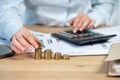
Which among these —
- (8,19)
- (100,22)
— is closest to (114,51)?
(8,19)

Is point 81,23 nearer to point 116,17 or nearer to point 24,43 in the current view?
point 24,43

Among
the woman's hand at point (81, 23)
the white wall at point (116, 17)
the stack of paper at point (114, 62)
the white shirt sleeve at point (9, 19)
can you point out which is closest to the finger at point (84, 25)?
the woman's hand at point (81, 23)

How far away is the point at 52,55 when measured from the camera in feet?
2.68

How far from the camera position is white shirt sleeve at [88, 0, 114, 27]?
1342 millimetres

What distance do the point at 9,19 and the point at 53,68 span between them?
36cm

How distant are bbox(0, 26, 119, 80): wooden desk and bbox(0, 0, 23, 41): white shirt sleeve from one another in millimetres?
150

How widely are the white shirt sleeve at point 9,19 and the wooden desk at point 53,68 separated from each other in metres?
0.15

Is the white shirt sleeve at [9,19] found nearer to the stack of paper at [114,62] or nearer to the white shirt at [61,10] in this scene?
the white shirt at [61,10]

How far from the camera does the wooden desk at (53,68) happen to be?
658 millimetres

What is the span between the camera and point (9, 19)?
100 centimetres

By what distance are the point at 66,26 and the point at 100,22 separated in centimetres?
17

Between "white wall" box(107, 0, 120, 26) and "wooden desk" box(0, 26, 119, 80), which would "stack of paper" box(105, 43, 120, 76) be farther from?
"white wall" box(107, 0, 120, 26)

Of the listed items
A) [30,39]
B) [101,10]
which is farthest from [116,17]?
[30,39]

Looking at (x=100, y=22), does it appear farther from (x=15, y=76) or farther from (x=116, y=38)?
(x=15, y=76)
